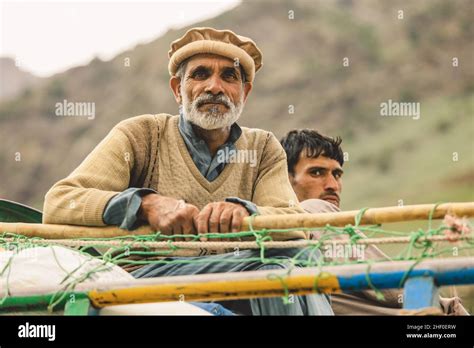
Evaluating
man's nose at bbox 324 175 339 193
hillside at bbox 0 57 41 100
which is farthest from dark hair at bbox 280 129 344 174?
hillside at bbox 0 57 41 100

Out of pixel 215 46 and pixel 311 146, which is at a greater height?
pixel 215 46

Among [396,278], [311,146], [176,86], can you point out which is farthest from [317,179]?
[396,278]

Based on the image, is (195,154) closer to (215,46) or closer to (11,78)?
(215,46)

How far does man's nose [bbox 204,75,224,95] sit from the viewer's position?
169 inches

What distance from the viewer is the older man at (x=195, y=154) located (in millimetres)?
3875

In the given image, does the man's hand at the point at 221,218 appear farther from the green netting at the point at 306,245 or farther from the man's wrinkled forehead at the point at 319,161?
the man's wrinkled forehead at the point at 319,161

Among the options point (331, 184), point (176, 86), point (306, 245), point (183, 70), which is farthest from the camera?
point (331, 184)

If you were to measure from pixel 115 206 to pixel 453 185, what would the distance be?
26518 millimetres

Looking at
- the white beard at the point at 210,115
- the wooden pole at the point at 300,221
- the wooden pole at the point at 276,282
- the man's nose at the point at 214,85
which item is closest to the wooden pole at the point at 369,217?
the wooden pole at the point at 300,221

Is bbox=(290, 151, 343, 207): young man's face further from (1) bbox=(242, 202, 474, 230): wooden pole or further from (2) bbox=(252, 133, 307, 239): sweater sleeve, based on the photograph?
(1) bbox=(242, 202, 474, 230): wooden pole

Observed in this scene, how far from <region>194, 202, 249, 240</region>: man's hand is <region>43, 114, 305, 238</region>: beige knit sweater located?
38cm

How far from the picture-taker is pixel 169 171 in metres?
4.20

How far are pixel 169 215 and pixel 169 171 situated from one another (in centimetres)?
66
